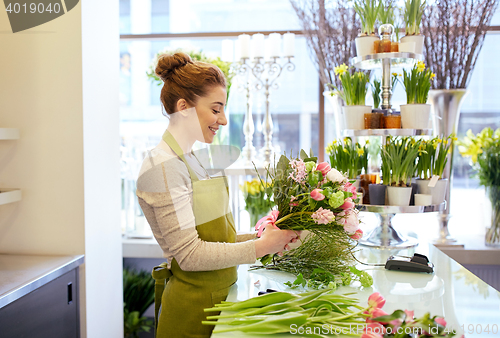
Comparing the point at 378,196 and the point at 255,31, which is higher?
the point at 255,31

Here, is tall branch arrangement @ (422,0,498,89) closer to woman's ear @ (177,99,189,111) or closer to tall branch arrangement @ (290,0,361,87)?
tall branch arrangement @ (290,0,361,87)

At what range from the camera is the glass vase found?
240 cm

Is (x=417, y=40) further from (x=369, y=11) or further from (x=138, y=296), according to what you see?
(x=138, y=296)

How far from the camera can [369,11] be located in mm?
1859

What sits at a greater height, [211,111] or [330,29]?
[330,29]

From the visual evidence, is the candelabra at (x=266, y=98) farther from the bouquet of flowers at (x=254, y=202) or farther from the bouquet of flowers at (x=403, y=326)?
the bouquet of flowers at (x=403, y=326)

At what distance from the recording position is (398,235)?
1900 millimetres

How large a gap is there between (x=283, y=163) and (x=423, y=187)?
841 millimetres

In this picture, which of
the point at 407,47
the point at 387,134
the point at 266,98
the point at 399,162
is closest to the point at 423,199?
the point at 399,162

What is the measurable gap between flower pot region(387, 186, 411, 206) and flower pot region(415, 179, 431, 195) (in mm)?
112

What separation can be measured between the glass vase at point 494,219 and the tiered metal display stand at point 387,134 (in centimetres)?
84

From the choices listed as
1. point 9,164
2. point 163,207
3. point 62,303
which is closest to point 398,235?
point 163,207

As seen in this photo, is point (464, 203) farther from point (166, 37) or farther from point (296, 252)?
point (166, 37)

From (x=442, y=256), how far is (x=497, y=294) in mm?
455
